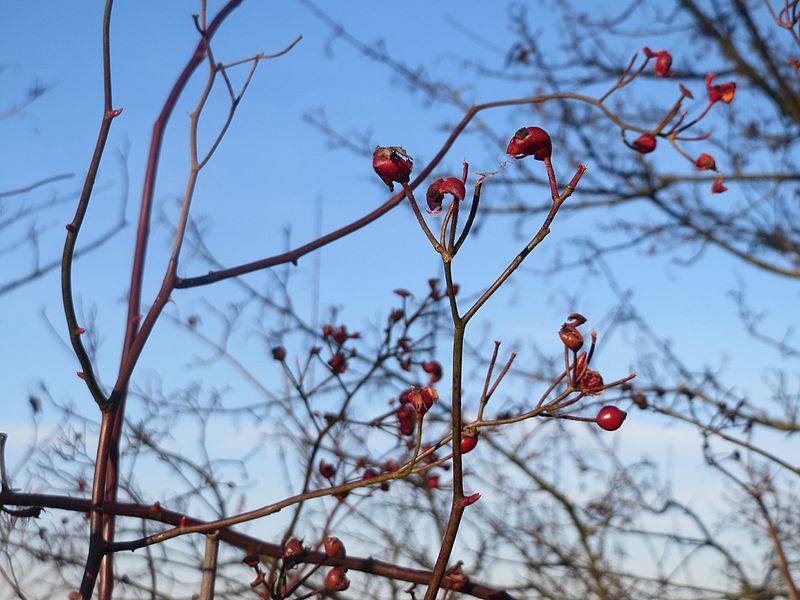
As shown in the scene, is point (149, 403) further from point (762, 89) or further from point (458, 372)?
point (762, 89)

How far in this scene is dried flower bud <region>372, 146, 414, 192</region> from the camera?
2.43 ft

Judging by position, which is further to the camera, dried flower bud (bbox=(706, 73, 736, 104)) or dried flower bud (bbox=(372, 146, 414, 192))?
dried flower bud (bbox=(706, 73, 736, 104))

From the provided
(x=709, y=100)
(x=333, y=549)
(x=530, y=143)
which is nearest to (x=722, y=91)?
(x=709, y=100)

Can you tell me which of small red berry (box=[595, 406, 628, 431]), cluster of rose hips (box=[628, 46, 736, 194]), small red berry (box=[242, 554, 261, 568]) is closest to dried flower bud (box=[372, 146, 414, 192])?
small red berry (box=[595, 406, 628, 431])

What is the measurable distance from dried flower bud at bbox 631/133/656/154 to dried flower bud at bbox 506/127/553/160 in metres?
0.54

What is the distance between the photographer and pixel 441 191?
701 millimetres

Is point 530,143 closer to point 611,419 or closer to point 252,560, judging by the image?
point 611,419

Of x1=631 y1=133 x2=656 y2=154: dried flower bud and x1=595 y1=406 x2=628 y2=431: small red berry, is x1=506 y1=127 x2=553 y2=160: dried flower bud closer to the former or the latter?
x1=595 y1=406 x2=628 y2=431: small red berry

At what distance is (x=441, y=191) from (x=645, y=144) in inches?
26.6

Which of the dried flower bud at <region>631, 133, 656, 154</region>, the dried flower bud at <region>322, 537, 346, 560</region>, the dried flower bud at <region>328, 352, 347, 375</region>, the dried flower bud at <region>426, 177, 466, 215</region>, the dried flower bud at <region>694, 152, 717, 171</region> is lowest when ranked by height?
the dried flower bud at <region>322, 537, 346, 560</region>

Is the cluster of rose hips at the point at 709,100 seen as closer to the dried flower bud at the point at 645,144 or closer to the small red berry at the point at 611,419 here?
the dried flower bud at the point at 645,144

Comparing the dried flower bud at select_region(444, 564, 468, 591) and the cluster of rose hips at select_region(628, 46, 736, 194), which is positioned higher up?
the cluster of rose hips at select_region(628, 46, 736, 194)

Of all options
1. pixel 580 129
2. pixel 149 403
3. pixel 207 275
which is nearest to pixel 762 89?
pixel 580 129

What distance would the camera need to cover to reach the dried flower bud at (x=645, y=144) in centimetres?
127
